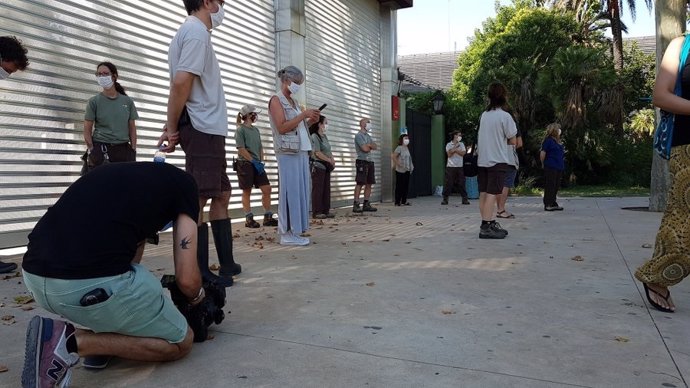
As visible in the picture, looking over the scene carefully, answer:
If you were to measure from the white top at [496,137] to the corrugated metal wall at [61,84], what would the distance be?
423 centimetres

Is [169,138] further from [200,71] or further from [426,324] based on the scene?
[426,324]

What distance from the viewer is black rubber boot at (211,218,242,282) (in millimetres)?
3994

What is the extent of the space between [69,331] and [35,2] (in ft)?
16.3

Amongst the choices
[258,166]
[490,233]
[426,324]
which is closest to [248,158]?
[258,166]

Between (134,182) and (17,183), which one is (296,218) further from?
(134,182)

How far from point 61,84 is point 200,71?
3346 millimetres

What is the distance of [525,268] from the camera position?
15.4 ft

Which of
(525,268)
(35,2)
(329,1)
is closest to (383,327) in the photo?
(525,268)

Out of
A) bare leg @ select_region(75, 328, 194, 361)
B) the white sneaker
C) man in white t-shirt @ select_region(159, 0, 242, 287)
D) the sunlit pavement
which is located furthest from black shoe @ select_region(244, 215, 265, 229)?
bare leg @ select_region(75, 328, 194, 361)

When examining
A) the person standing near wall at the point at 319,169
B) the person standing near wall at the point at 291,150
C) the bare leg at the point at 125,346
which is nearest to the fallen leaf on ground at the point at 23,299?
the bare leg at the point at 125,346

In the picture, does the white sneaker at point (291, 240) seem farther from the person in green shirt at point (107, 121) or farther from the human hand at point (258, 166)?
the human hand at point (258, 166)

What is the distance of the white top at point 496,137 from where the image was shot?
648 cm

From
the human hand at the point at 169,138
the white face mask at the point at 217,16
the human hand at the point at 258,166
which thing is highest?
the white face mask at the point at 217,16

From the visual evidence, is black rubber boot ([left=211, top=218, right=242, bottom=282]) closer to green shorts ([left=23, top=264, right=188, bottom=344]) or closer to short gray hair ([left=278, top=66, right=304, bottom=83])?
green shorts ([left=23, top=264, right=188, bottom=344])
